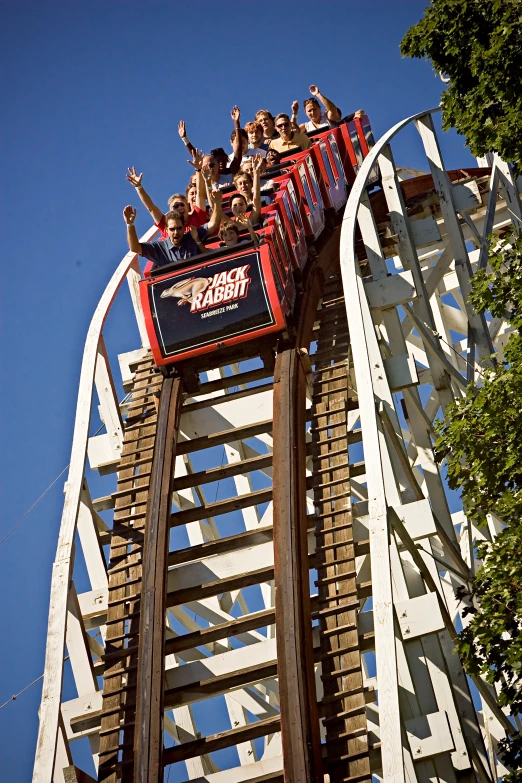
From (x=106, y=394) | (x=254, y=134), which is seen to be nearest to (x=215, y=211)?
(x=106, y=394)

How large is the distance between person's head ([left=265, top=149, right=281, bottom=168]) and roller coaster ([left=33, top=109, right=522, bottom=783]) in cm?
49

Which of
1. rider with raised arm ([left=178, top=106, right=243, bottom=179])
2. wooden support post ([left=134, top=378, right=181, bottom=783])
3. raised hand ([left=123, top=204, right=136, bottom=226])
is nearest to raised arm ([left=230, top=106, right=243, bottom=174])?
rider with raised arm ([left=178, top=106, right=243, bottom=179])

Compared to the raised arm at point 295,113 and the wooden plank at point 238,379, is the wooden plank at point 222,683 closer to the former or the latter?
the wooden plank at point 238,379

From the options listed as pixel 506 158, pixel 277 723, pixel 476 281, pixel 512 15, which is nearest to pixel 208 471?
pixel 277 723

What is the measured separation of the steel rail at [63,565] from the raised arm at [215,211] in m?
1.15

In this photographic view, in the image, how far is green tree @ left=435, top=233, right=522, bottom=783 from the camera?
6211 millimetres

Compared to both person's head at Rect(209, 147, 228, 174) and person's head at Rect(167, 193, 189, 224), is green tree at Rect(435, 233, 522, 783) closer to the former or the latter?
person's head at Rect(167, 193, 189, 224)

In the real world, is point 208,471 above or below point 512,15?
below

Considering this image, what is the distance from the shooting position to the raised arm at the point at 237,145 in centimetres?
1234

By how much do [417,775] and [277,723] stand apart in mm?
1370

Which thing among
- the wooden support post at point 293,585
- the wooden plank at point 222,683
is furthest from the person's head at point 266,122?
the wooden plank at point 222,683

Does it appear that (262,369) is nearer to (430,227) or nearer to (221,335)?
(221,335)

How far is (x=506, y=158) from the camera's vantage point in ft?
24.8

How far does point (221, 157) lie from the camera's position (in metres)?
12.1
